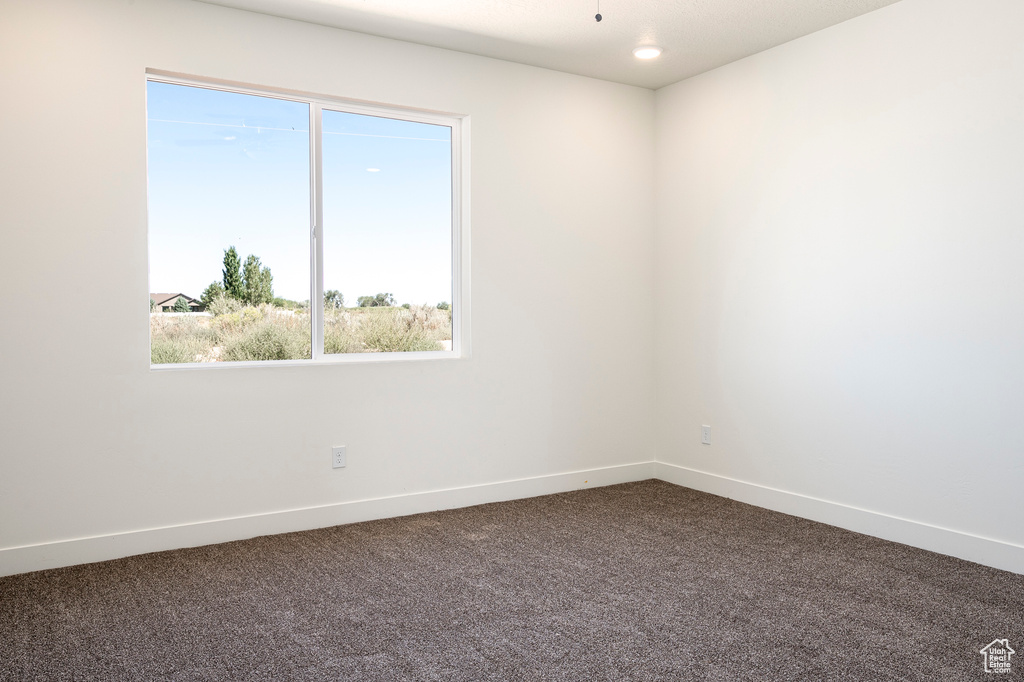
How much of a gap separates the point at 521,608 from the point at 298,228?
7.55 ft

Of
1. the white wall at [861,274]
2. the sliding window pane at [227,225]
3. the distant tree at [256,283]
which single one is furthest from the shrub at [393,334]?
the white wall at [861,274]

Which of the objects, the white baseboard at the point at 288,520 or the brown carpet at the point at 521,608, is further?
the white baseboard at the point at 288,520

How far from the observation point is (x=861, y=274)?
3762 millimetres

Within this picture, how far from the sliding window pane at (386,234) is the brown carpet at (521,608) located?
113cm

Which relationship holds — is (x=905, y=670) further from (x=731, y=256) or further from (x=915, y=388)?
(x=731, y=256)

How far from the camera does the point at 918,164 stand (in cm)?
350

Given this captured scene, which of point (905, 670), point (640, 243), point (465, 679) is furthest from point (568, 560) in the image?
point (640, 243)

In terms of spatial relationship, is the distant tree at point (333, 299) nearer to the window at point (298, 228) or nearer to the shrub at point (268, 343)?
the window at point (298, 228)

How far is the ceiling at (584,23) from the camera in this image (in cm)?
358

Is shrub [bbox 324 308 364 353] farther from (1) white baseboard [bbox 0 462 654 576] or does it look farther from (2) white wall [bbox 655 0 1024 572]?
(2) white wall [bbox 655 0 1024 572]

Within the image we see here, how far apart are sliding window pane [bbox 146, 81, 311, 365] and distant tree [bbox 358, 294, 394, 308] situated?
32cm

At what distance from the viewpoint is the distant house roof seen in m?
3.56

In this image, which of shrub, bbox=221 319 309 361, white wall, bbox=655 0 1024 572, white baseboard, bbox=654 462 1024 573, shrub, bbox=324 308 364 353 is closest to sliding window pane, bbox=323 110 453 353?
shrub, bbox=324 308 364 353

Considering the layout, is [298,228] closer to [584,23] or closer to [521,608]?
[584,23]
